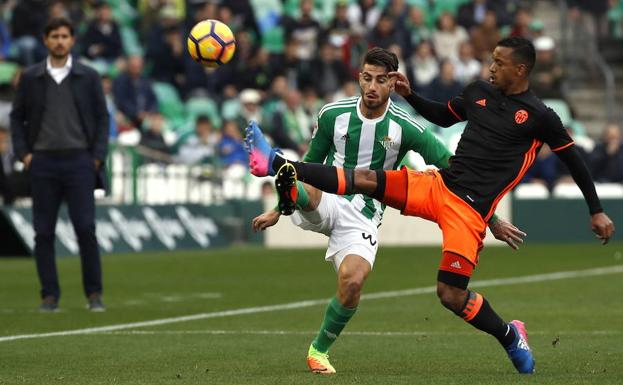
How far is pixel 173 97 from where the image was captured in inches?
1012

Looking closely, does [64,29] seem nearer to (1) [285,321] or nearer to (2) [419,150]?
(1) [285,321]

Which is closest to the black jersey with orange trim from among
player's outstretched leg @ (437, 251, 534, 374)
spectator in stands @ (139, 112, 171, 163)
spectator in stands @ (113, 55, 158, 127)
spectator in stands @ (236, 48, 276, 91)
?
player's outstretched leg @ (437, 251, 534, 374)

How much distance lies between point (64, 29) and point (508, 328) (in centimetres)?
557

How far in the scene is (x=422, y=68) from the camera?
27344 millimetres

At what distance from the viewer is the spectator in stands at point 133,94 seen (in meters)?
23.6

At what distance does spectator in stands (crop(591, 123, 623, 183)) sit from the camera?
25594 millimetres

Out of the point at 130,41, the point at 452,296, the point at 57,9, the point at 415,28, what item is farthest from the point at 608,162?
→ the point at 452,296

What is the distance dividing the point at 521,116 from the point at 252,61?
17.7 meters

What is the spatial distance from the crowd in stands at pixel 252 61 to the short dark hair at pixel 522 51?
13.6m

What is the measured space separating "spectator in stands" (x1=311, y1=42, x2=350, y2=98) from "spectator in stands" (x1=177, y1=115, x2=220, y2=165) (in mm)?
3121

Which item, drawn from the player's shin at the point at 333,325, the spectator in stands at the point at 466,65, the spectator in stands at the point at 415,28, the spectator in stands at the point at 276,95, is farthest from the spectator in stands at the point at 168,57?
the player's shin at the point at 333,325

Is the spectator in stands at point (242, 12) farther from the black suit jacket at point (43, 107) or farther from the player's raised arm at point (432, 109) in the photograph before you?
the player's raised arm at point (432, 109)

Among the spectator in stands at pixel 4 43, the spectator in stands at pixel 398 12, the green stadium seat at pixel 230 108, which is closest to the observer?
the spectator in stands at pixel 4 43

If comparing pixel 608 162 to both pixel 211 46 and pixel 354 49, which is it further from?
pixel 211 46
